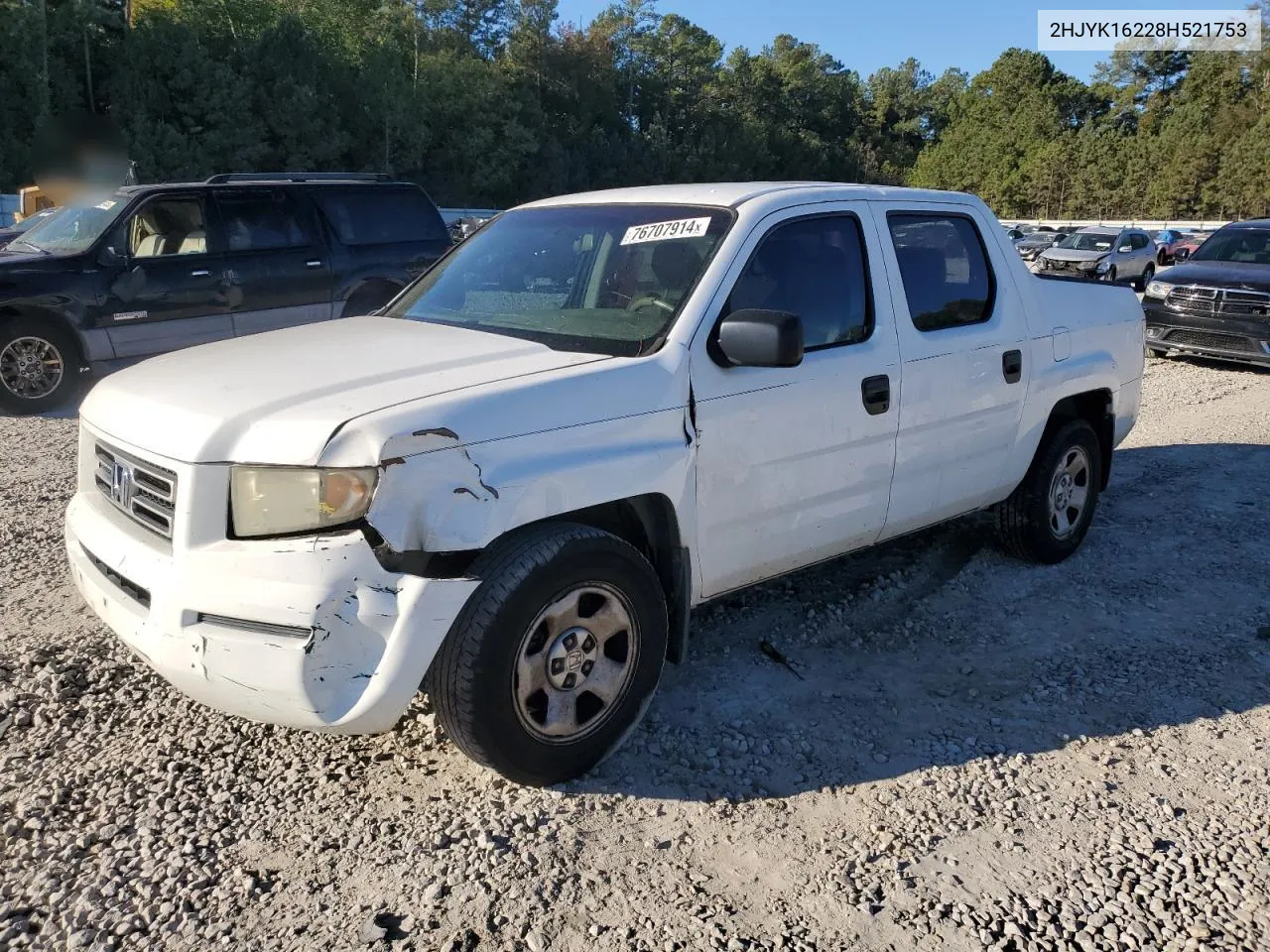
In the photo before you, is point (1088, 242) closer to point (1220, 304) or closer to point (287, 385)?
point (1220, 304)

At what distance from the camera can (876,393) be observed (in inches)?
151

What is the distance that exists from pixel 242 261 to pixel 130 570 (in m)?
7.23

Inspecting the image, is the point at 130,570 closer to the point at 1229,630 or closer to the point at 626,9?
the point at 1229,630

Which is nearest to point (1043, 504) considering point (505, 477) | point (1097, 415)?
point (1097, 415)

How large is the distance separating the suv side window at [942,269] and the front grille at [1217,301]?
803 cm

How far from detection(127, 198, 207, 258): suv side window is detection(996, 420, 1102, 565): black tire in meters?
7.51

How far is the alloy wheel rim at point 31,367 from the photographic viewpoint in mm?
8295

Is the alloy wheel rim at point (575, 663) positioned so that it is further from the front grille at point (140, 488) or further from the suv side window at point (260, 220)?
the suv side window at point (260, 220)

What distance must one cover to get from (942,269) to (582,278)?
1657 mm

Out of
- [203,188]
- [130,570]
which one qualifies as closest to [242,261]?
[203,188]

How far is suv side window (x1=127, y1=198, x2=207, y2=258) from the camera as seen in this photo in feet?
29.3

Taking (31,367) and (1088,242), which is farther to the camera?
(1088,242)

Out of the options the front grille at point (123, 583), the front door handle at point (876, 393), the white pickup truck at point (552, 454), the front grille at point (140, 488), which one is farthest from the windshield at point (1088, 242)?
the front grille at point (123, 583)

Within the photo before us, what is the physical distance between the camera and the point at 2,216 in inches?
941
